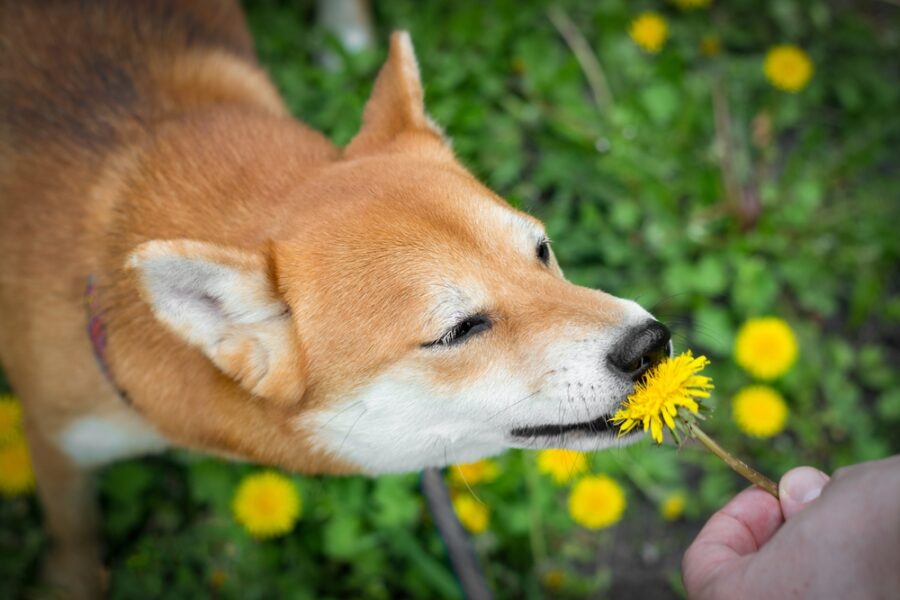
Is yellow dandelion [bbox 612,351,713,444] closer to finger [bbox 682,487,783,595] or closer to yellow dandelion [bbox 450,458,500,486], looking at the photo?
finger [bbox 682,487,783,595]

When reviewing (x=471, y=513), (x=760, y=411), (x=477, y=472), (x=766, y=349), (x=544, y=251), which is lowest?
(x=471, y=513)

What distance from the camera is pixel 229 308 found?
2.06 meters

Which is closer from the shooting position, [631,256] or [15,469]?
[15,469]

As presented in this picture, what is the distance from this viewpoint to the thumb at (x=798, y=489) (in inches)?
70.2

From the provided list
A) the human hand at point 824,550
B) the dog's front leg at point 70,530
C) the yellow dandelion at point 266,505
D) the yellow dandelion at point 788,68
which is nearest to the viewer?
the human hand at point 824,550

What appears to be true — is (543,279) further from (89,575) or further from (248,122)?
(89,575)

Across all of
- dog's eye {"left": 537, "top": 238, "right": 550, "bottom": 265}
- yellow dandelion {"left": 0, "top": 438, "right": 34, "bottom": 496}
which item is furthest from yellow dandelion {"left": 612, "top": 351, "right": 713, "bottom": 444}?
yellow dandelion {"left": 0, "top": 438, "right": 34, "bottom": 496}

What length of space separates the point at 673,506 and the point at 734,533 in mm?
1550

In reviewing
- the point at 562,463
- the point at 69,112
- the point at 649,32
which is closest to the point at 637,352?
the point at 562,463

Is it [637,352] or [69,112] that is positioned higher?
[69,112]

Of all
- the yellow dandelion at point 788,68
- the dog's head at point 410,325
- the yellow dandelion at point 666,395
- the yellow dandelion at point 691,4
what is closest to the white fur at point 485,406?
the dog's head at point 410,325

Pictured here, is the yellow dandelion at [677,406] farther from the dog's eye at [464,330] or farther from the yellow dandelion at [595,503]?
the yellow dandelion at [595,503]

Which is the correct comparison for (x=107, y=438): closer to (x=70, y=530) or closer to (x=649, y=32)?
(x=70, y=530)

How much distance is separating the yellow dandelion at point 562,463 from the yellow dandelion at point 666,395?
3.64ft
